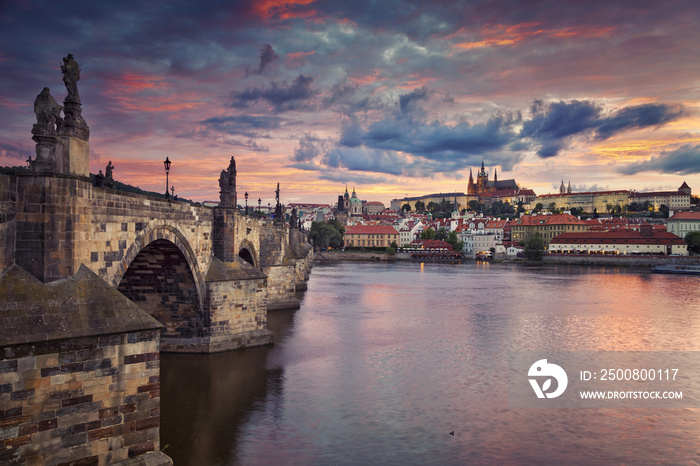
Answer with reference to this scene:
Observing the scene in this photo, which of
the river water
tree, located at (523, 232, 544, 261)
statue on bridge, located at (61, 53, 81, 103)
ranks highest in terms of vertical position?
statue on bridge, located at (61, 53, 81, 103)

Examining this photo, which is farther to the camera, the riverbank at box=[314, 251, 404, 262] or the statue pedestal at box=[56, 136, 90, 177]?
the riverbank at box=[314, 251, 404, 262]

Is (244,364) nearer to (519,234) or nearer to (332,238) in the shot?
(332,238)

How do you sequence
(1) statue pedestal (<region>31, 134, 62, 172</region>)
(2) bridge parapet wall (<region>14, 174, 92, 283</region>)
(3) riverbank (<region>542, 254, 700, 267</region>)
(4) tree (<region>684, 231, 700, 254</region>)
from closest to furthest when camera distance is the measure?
1. (2) bridge parapet wall (<region>14, 174, 92, 283</region>)
2. (1) statue pedestal (<region>31, 134, 62, 172</region>)
3. (3) riverbank (<region>542, 254, 700, 267</region>)
4. (4) tree (<region>684, 231, 700, 254</region>)

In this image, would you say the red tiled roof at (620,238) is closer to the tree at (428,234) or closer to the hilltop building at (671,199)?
the tree at (428,234)

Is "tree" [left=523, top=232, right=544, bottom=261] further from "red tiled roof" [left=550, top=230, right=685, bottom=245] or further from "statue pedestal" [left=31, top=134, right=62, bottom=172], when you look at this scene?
"statue pedestal" [left=31, top=134, right=62, bottom=172]

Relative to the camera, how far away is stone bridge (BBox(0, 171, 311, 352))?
372 inches

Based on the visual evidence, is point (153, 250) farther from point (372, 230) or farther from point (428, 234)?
point (372, 230)

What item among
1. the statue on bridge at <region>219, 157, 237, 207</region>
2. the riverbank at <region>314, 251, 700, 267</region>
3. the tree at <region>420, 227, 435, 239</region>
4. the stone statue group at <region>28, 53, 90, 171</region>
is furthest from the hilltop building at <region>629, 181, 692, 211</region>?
the stone statue group at <region>28, 53, 90, 171</region>

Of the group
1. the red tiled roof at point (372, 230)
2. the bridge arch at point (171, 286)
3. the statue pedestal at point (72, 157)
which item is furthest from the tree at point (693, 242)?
the statue pedestal at point (72, 157)

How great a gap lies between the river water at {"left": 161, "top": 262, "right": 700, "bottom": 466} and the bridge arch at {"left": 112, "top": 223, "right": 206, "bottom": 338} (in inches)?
52.3

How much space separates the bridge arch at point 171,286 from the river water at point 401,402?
4.36ft

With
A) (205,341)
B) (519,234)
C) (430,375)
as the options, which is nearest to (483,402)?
(430,375)

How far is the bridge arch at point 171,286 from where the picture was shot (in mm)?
18562

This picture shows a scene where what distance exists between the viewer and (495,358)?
22.2 m
